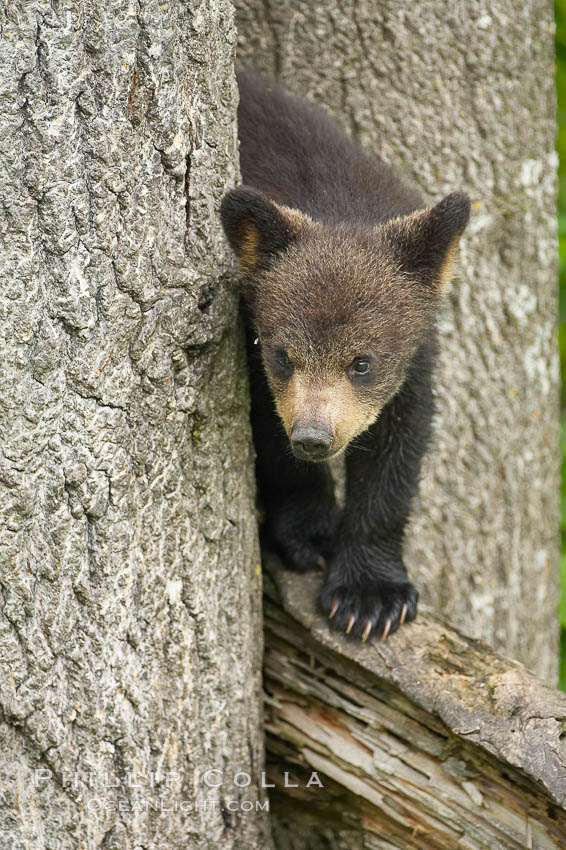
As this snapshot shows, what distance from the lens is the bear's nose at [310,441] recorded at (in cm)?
304

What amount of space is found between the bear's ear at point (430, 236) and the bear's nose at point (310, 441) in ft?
2.60

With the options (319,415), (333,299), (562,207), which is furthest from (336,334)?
(562,207)

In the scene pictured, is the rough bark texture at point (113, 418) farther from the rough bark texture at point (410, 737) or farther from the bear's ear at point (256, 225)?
the rough bark texture at point (410, 737)

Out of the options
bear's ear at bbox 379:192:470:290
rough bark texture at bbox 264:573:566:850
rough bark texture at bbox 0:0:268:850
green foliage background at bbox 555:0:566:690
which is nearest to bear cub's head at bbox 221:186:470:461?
bear's ear at bbox 379:192:470:290

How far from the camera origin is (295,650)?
377 cm

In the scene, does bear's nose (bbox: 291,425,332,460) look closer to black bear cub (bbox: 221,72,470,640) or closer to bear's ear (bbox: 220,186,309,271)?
black bear cub (bbox: 221,72,470,640)

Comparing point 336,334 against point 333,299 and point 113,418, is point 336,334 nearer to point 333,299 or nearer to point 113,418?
point 333,299

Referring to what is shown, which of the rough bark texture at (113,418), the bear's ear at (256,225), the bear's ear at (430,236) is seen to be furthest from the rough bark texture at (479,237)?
the rough bark texture at (113,418)

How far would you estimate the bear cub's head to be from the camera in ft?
10.5

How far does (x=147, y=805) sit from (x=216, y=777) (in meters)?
0.33

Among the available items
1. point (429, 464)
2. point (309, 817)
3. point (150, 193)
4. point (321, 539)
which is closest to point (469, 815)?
point (309, 817)

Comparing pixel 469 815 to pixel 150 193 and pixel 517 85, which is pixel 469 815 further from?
pixel 517 85

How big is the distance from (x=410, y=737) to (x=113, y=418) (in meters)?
1.60

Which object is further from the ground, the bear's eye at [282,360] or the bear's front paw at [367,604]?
the bear's eye at [282,360]
